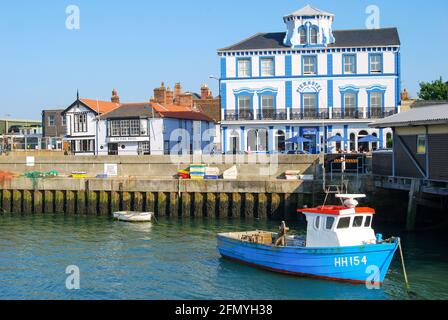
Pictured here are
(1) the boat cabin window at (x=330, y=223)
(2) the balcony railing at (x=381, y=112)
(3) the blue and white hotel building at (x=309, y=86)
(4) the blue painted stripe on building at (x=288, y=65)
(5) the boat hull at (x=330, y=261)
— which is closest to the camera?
(5) the boat hull at (x=330, y=261)

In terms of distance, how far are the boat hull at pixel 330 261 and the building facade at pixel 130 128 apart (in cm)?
3505

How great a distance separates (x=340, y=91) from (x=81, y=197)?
24.9m

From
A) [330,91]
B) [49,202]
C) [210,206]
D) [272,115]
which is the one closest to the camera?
[210,206]

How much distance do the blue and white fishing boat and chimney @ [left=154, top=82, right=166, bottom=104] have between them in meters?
44.8

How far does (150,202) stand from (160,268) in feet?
59.5

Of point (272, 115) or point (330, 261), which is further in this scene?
point (272, 115)

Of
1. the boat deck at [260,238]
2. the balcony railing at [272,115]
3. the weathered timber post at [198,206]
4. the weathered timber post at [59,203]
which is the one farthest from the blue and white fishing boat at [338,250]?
the balcony railing at [272,115]

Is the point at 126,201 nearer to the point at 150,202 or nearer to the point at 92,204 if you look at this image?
the point at 150,202

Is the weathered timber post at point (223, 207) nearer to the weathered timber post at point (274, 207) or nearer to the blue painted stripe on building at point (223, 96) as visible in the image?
the weathered timber post at point (274, 207)

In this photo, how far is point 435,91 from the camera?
67.3 metres

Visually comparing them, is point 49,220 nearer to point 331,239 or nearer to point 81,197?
point 81,197

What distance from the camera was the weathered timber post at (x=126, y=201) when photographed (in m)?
47.3

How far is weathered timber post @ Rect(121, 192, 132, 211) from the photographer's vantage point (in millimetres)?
47328

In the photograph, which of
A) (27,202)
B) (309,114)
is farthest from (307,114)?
(27,202)
